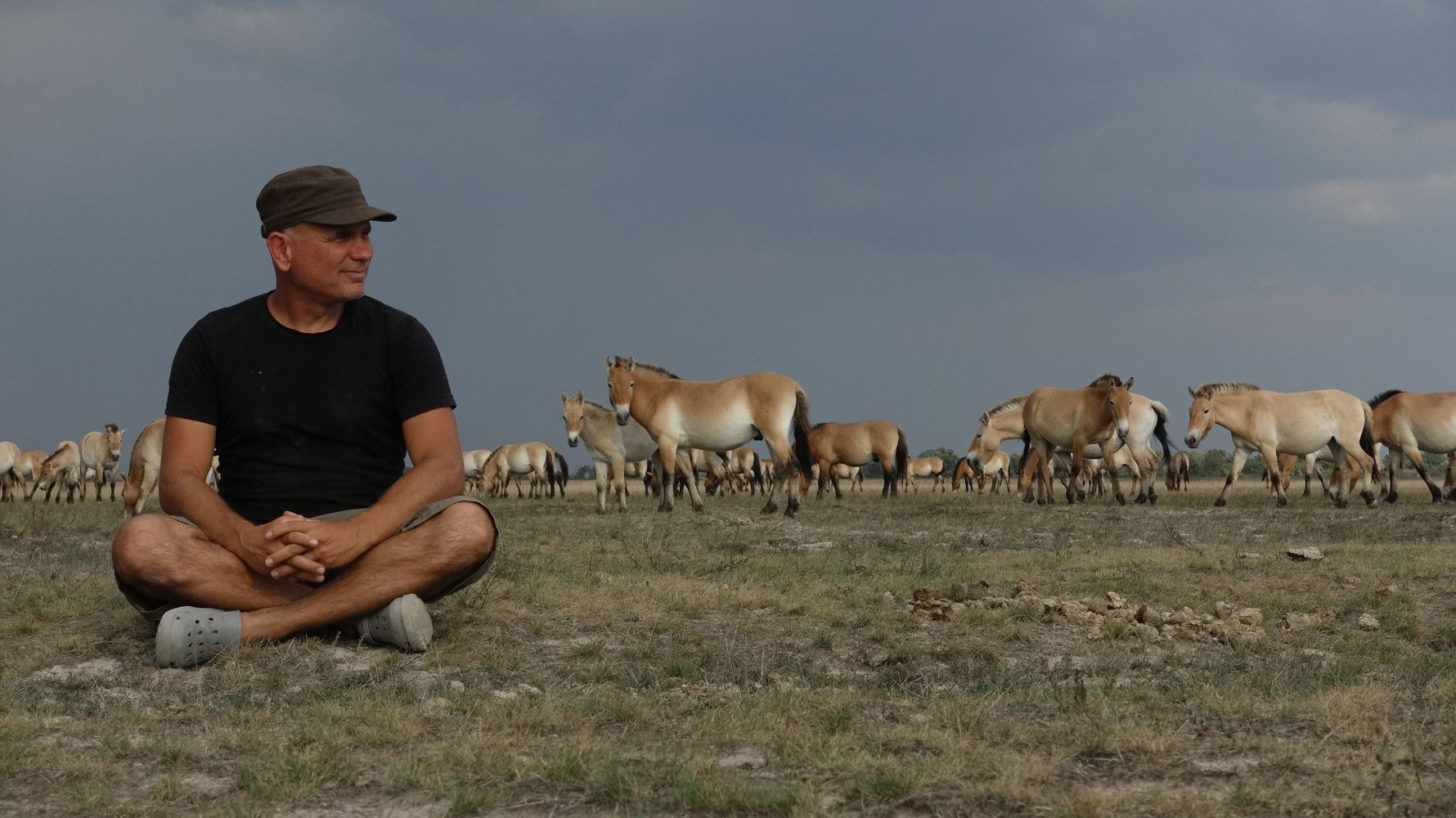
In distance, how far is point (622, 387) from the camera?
70.1 feet

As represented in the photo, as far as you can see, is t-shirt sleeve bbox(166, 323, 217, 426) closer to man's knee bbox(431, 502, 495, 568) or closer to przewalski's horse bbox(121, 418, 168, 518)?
man's knee bbox(431, 502, 495, 568)

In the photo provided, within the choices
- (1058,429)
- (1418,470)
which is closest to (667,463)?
(1058,429)

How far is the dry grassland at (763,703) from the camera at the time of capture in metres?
3.44

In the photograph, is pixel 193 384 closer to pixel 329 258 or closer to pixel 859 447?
pixel 329 258

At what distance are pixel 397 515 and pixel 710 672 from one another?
1.53 meters

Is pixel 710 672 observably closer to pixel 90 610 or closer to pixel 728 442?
pixel 90 610

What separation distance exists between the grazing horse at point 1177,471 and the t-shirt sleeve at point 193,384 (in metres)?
34.7

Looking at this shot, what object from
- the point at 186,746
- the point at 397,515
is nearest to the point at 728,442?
the point at 397,515

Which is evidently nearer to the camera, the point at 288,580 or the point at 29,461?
the point at 288,580

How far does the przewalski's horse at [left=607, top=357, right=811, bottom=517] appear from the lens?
66.2 ft

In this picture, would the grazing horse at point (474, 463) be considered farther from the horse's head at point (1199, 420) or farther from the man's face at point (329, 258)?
the man's face at point (329, 258)

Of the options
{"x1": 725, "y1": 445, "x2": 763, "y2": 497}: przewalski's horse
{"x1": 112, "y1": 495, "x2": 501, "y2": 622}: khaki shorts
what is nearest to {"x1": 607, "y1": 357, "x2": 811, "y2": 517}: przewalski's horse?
{"x1": 112, "y1": 495, "x2": 501, "y2": 622}: khaki shorts

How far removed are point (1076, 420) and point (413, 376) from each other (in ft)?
67.4

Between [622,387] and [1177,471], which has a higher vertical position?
[622,387]
